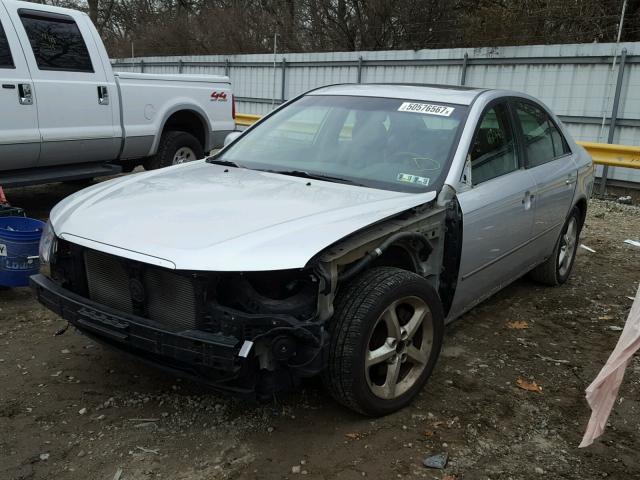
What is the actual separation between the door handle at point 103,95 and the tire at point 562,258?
4833 mm

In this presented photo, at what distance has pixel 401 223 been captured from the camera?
3.07m

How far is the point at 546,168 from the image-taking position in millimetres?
4551

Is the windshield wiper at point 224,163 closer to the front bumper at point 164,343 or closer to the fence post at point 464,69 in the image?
the front bumper at point 164,343

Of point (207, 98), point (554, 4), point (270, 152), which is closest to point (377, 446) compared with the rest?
point (270, 152)

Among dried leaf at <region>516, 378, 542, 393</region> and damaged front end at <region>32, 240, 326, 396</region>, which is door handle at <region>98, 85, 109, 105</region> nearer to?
damaged front end at <region>32, 240, 326, 396</region>

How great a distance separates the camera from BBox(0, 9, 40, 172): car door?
227 inches

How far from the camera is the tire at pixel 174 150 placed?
25.0ft

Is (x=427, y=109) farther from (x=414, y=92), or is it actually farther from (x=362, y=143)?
(x=362, y=143)

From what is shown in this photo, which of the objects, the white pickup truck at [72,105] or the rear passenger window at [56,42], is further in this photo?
the rear passenger window at [56,42]

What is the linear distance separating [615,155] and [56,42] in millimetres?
7547

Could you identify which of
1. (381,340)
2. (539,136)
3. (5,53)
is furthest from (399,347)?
(5,53)

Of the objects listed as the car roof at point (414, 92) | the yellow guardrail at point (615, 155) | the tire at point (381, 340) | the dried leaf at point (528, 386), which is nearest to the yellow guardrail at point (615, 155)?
the yellow guardrail at point (615, 155)

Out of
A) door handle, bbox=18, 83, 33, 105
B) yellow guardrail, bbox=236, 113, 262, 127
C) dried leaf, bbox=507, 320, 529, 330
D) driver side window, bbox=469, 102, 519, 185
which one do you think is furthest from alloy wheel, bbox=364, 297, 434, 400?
yellow guardrail, bbox=236, 113, 262, 127

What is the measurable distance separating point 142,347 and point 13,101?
426 centimetres
